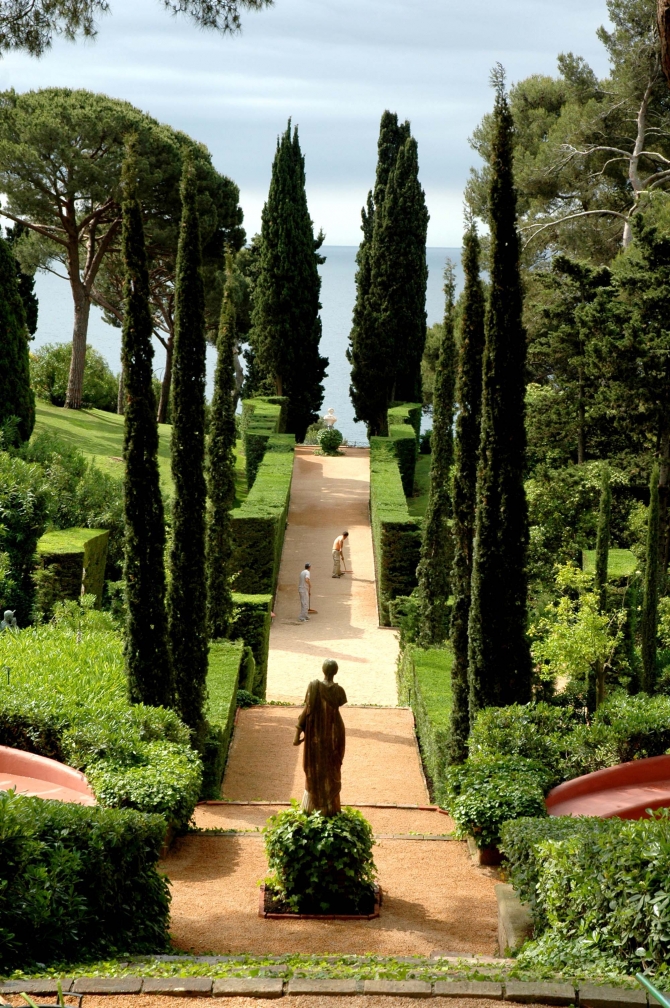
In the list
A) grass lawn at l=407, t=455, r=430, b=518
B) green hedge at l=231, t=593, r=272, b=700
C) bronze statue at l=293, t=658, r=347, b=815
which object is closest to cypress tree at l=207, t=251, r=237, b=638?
green hedge at l=231, t=593, r=272, b=700

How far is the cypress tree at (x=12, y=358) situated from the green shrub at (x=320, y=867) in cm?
1596

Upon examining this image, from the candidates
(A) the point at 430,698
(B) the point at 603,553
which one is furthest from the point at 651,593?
(A) the point at 430,698

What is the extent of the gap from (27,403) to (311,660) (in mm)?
8821

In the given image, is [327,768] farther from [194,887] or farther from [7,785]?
[7,785]

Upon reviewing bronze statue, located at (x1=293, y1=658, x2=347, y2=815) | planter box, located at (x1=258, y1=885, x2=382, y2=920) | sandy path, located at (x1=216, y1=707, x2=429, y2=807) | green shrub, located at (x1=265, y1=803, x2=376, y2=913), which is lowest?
sandy path, located at (x1=216, y1=707, x2=429, y2=807)

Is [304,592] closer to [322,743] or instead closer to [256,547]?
[256,547]

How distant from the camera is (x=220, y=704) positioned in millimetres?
14039

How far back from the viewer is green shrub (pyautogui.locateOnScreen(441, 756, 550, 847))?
9492mm

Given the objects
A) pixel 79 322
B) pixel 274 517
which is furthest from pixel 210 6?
pixel 79 322

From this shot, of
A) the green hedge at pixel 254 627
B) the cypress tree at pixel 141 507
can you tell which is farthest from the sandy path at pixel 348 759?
the green hedge at pixel 254 627

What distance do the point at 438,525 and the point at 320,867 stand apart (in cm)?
1194

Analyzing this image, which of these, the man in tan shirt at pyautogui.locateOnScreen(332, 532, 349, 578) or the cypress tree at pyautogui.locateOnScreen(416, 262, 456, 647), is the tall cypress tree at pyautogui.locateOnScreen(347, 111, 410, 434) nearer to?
the man in tan shirt at pyautogui.locateOnScreen(332, 532, 349, 578)

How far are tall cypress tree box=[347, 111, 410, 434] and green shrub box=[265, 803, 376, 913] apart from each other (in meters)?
28.0

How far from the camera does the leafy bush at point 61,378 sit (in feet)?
114
